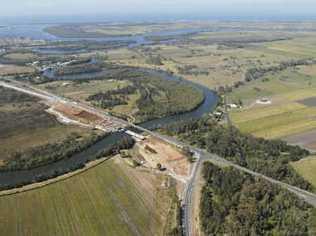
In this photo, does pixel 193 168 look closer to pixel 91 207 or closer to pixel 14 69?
pixel 91 207

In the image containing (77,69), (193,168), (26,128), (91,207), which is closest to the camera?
(91,207)

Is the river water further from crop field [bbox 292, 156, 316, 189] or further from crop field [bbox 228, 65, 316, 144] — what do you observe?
crop field [bbox 292, 156, 316, 189]

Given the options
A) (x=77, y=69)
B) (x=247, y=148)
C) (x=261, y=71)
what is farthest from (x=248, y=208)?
(x=77, y=69)

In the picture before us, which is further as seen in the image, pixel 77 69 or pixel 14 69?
pixel 14 69

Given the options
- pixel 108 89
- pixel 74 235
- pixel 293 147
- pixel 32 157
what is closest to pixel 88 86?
pixel 108 89

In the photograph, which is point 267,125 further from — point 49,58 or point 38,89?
point 49,58

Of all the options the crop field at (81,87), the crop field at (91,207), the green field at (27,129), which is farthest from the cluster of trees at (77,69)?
the crop field at (91,207)

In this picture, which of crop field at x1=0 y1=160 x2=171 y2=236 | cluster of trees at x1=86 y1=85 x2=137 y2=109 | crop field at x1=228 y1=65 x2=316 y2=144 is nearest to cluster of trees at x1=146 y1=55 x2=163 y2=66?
cluster of trees at x1=86 y1=85 x2=137 y2=109
